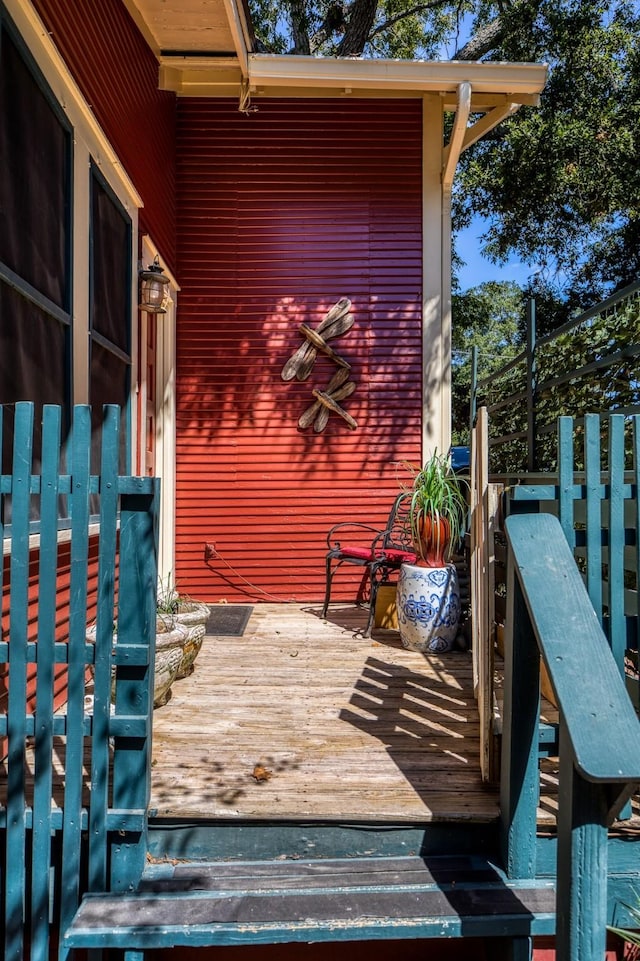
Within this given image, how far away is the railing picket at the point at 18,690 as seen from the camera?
5.42ft

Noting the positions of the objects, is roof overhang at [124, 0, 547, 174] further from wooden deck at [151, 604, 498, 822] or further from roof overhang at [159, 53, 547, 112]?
wooden deck at [151, 604, 498, 822]

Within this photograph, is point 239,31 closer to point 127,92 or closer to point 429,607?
point 127,92

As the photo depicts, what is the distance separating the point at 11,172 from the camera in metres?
2.27

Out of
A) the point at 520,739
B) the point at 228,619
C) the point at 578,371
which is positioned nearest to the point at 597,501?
the point at 520,739

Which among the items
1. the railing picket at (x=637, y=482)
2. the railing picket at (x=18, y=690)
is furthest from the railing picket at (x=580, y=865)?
the railing picket at (x=18, y=690)

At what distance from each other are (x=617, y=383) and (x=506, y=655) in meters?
3.03

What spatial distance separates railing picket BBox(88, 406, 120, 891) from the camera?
168 cm

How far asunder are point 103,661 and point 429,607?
7.21 feet

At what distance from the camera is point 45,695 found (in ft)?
5.57

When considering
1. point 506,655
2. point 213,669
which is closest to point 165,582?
point 213,669

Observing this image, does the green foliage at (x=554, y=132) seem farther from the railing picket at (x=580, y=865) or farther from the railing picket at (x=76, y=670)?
the railing picket at (x=580, y=865)

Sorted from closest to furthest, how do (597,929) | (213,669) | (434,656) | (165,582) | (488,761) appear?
(597,929)
(488,761)
(213,669)
(434,656)
(165,582)

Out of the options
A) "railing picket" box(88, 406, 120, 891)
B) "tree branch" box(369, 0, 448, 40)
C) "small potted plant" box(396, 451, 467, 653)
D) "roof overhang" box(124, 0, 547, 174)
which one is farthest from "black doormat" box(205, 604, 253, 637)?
"tree branch" box(369, 0, 448, 40)

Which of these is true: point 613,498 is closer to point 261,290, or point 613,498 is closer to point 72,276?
point 72,276
